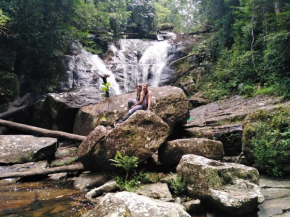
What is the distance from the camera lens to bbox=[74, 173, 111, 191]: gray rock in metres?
6.44

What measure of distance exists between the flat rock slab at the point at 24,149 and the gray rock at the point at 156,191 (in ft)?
16.2

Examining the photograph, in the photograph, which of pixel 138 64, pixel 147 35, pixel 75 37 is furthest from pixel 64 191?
pixel 147 35

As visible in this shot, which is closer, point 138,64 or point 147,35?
point 138,64

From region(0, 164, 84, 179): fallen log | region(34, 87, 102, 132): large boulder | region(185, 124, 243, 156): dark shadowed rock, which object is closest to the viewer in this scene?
region(0, 164, 84, 179): fallen log

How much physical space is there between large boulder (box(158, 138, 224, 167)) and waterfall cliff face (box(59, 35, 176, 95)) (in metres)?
10.1

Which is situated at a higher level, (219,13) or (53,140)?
(219,13)

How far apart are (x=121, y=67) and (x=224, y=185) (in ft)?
55.0

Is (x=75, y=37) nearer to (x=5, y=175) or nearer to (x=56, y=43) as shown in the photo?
(x=56, y=43)

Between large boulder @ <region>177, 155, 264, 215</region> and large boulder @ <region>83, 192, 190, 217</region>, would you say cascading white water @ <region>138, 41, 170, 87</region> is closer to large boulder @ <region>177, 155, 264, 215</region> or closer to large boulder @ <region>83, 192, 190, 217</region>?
large boulder @ <region>177, 155, 264, 215</region>

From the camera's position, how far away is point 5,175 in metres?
7.13

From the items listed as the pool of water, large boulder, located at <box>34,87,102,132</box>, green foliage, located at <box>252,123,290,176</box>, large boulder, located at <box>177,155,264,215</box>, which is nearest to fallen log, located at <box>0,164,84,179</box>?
the pool of water

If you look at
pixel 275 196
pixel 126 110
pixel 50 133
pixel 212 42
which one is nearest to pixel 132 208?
pixel 275 196

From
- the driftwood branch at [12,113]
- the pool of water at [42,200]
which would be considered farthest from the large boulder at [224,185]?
A: the driftwood branch at [12,113]

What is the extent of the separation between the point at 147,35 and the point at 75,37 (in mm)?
13449
